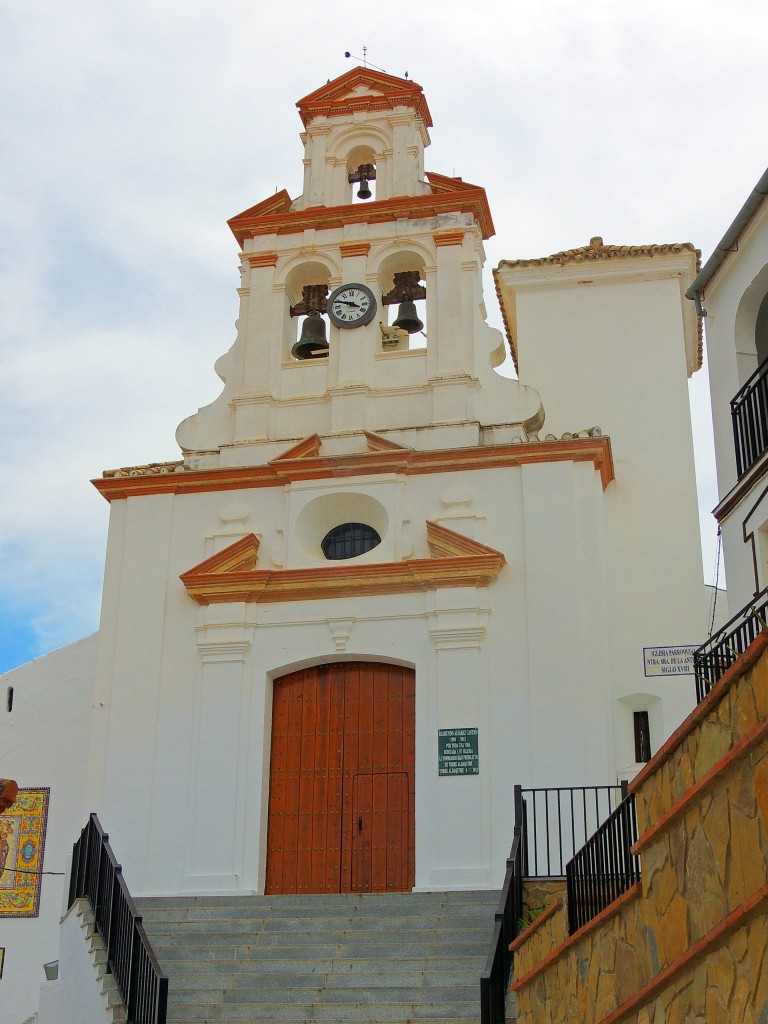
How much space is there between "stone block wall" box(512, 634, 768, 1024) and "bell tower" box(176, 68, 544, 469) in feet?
31.5

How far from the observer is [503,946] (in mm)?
11289

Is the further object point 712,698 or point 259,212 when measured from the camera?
point 259,212

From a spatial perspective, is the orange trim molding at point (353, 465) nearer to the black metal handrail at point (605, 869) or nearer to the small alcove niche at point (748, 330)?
the small alcove niche at point (748, 330)

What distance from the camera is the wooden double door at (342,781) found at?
51.7 ft

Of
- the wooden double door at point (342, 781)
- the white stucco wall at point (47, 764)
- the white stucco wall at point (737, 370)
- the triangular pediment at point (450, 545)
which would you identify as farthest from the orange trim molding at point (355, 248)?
the white stucco wall at point (47, 764)

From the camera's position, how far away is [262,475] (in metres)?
17.6

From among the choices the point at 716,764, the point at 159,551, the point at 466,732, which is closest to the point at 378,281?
the point at 159,551

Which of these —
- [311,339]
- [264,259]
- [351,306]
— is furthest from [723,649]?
[264,259]

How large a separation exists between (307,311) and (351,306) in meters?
0.75

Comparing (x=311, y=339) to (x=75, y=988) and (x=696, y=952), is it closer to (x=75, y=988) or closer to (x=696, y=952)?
(x=75, y=988)

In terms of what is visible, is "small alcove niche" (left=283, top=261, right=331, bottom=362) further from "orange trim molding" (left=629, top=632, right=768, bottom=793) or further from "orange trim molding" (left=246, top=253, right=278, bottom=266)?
"orange trim molding" (left=629, top=632, right=768, bottom=793)

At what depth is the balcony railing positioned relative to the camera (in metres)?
12.6

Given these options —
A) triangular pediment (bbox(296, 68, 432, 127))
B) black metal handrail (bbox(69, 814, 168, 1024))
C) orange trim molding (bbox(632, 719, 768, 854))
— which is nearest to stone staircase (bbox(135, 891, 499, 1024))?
black metal handrail (bbox(69, 814, 168, 1024))

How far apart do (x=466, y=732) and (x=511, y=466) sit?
339 centimetres
